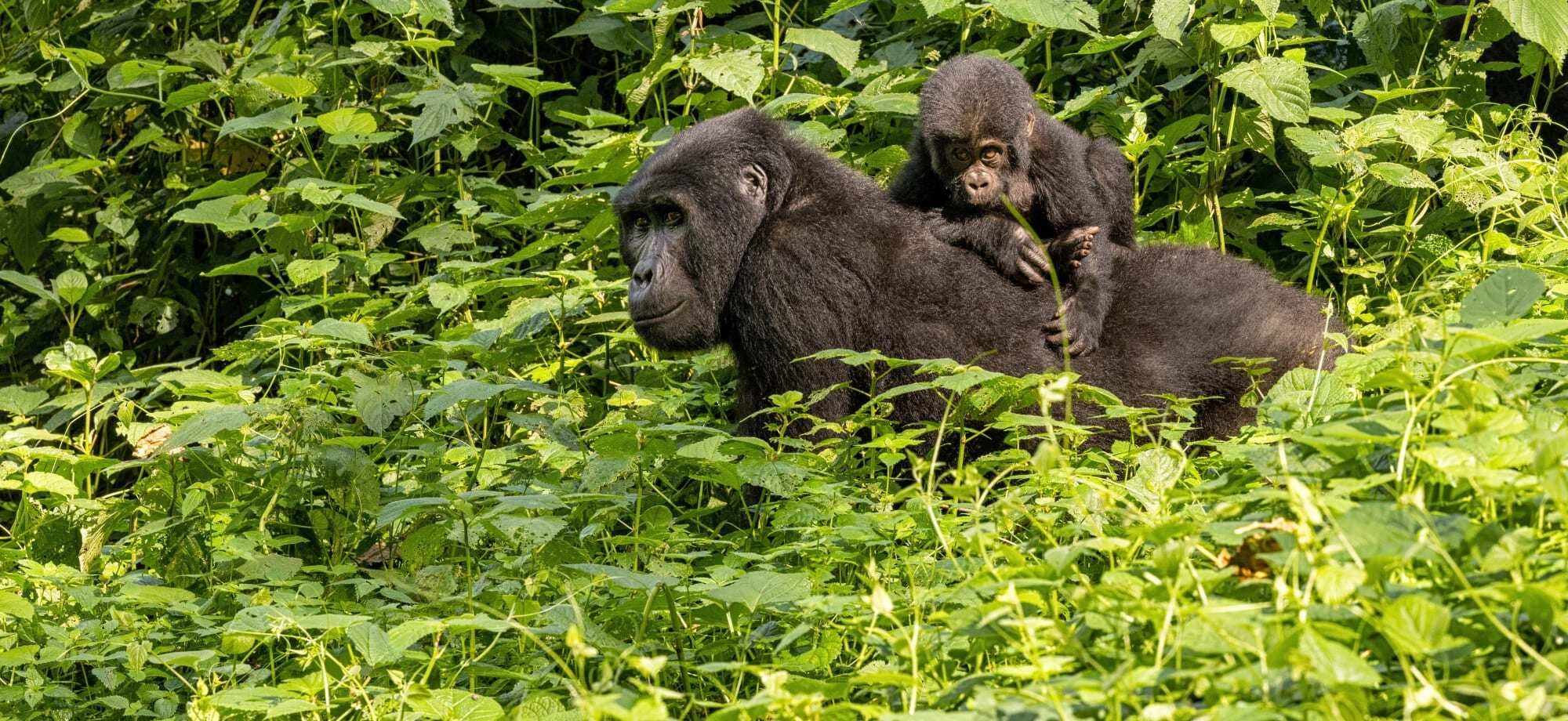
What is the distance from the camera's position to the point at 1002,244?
412 centimetres

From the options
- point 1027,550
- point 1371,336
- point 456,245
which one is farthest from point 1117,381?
point 456,245

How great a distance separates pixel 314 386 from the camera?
4129mm

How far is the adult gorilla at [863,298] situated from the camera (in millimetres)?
3961

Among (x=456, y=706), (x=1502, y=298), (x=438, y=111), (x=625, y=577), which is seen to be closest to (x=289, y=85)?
(x=438, y=111)

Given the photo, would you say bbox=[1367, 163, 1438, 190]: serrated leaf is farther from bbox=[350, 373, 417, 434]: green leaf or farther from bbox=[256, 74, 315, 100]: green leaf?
bbox=[256, 74, 315, 100]: green leaf

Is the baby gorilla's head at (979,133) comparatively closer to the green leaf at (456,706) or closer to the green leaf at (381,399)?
the green leaf at (381,399)

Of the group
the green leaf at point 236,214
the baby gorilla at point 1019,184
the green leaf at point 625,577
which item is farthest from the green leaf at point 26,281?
the green leaf at point 625,577

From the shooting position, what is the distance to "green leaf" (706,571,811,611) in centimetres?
241

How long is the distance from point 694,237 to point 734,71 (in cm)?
112

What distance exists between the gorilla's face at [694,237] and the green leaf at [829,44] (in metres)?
0.89

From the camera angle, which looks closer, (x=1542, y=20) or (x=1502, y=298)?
(x=1502, y=298)

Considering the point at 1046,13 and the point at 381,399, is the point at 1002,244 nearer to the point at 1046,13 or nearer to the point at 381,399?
the point at 1046,13

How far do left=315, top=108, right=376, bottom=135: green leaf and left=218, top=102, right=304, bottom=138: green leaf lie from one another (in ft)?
0.31

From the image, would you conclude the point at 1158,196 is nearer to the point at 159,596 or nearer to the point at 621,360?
the point at 621,360
